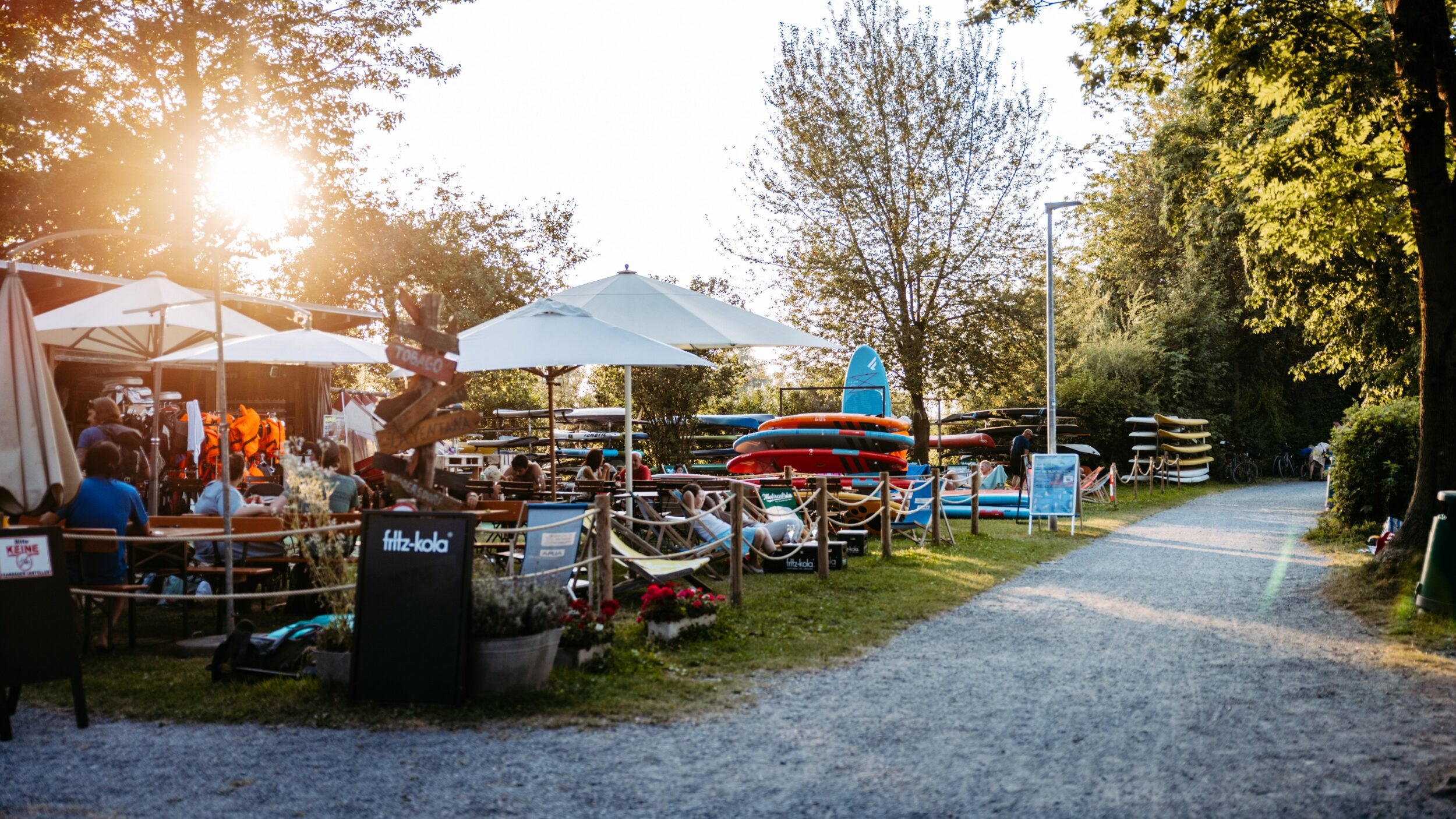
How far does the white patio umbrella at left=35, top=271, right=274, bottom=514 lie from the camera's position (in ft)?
32.6

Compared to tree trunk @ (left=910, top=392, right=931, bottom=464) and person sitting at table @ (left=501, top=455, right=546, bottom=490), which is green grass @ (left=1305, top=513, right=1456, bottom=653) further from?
tree trunk @ (left=910, top=392, right=931, bottom=464)

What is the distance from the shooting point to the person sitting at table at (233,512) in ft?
27.6

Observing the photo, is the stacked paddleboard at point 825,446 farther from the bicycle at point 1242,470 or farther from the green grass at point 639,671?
the bicycle at point 1242,470

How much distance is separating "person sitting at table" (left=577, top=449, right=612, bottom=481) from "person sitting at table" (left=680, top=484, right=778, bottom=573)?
1473mm

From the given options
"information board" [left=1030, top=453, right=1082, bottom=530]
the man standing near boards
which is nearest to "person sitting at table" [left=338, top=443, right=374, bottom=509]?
"information board" [left=1030, top=453, right=1082, bottom=530]

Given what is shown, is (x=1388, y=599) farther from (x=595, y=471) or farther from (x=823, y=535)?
(x=595, y=471)

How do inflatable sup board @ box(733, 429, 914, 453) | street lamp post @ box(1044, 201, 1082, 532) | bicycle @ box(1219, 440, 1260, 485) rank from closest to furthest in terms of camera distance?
street lamp post @ box(1044, 201, 1082, 532) → inflatable sup board @ box(733, 429, 914, 453) → bicycle @ box(1219, 440, 1260, 485)

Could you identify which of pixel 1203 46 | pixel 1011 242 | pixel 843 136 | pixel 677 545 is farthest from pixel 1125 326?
pixel 677 545

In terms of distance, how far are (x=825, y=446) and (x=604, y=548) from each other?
12.9 meters

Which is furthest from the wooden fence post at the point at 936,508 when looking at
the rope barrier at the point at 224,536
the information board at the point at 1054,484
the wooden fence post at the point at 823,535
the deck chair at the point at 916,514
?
the rope barrier at the point at 224,536

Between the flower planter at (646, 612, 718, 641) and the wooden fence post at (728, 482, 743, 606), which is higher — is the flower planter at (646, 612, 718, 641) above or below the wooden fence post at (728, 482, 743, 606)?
below

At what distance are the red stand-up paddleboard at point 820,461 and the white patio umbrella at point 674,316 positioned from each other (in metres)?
7.71

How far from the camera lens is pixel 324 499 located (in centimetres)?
688

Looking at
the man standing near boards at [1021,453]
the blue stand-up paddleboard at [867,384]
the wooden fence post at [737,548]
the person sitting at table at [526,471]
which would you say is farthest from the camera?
the blue stand-up paddleboard at [867,384]
